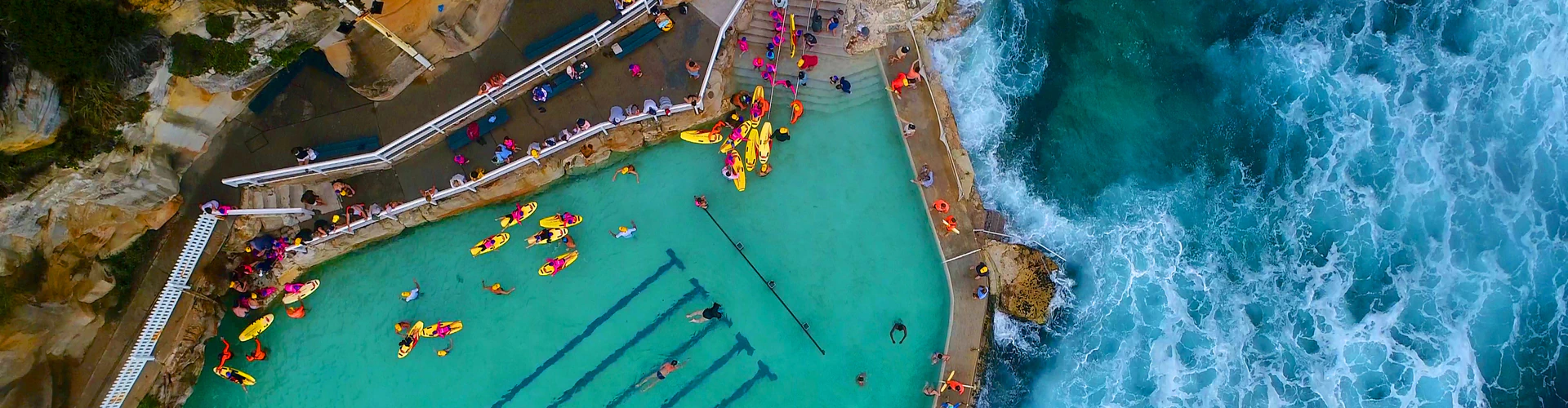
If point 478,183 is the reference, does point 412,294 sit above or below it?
below

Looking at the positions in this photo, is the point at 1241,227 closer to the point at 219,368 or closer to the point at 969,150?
the point at 969,150

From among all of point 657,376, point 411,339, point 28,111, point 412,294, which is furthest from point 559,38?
point 28,111

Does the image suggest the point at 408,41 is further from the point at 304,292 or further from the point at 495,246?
the point at 304,292

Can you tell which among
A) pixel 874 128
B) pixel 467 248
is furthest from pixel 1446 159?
pixel 467 248

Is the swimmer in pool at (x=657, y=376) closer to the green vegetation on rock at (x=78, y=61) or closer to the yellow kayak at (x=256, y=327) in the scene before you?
the yellow kayak at (x=256, y=327)

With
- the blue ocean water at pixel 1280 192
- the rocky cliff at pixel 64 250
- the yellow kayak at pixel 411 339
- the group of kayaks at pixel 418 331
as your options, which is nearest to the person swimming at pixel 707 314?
the group of kayaks at pixel 418 331

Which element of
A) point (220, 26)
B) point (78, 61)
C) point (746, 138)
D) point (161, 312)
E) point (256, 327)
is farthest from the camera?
point (256, 327)

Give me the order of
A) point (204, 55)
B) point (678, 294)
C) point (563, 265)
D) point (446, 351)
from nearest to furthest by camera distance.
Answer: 1. point (204, 55)
2. point (563, 265)
3. point (446, 351)
4. point (678, 294)
